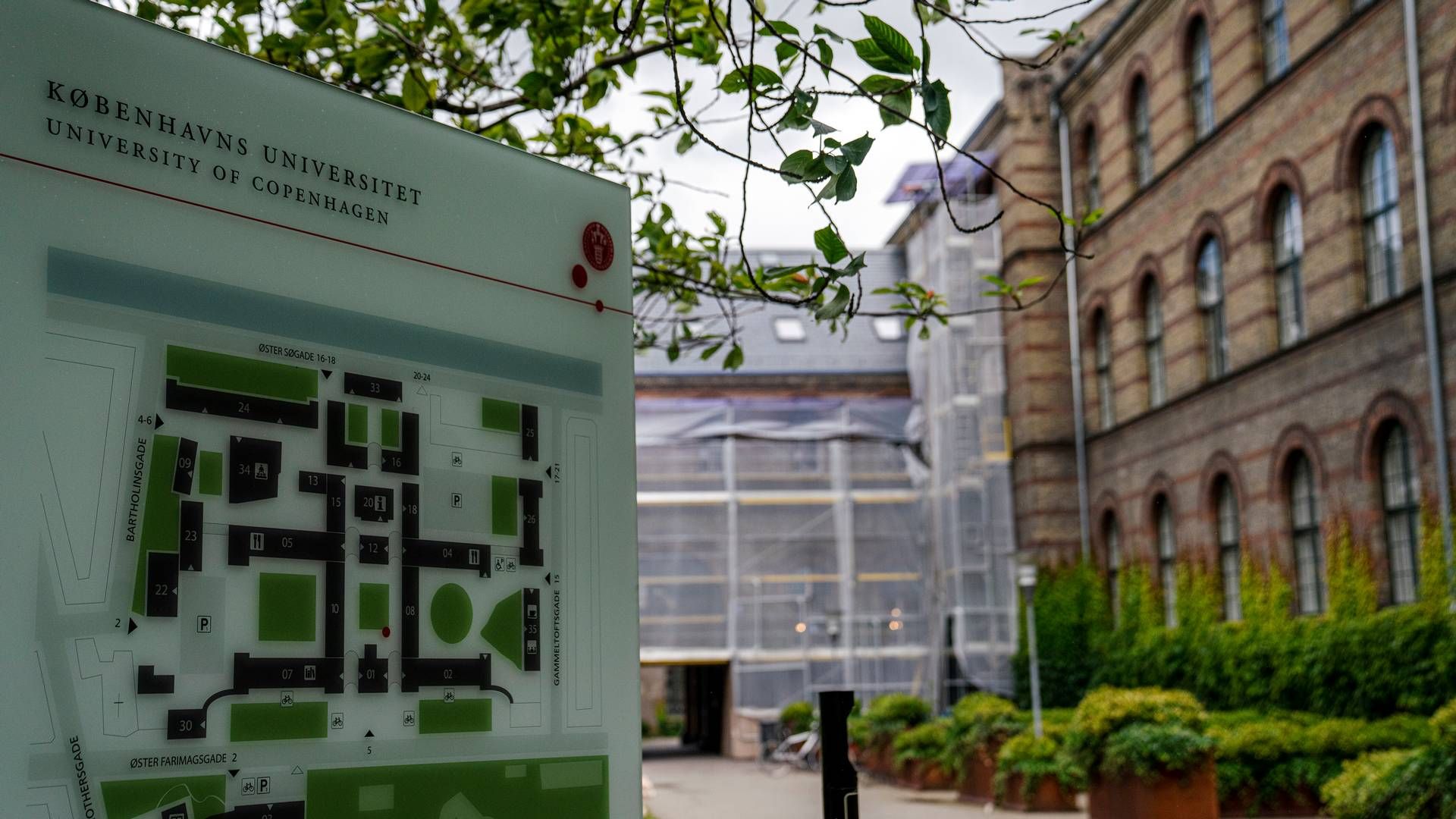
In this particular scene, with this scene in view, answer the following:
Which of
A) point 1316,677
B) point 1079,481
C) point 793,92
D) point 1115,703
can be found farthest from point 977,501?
point 793,92

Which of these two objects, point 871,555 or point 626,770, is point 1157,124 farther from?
point 626,770

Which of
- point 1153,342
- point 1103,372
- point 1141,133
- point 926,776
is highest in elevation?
point 1141,133

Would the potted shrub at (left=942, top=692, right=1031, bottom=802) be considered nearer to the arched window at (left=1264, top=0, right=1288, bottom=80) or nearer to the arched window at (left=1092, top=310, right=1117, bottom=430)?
the arched window at (left=1092, top=310, right=1117, bottom=430)

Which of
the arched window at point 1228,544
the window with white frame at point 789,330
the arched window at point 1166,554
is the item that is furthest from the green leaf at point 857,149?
the window with white frame at point 789,330

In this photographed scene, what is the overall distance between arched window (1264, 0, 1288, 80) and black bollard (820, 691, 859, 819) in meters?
19.8

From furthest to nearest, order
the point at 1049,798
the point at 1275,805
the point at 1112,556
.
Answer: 1. the point at 1112,556
2. the point at 1049,798
3. the point at 1275,805

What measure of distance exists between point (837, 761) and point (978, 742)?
17.4 meters

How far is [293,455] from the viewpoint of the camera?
208cm

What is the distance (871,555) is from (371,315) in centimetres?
3018

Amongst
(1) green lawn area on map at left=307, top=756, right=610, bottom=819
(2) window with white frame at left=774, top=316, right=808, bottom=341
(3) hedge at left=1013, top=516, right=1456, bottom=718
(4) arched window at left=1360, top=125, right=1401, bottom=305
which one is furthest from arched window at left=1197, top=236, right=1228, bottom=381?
(1) green lawn area on map at left=307, top=756, right=610, bottom=819

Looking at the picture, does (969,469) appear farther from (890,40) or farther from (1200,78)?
(890,40)

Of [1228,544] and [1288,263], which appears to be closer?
[1288,263]

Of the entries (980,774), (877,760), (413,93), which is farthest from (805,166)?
(877,760)

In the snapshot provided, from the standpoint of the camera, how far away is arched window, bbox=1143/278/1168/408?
24.5 m
